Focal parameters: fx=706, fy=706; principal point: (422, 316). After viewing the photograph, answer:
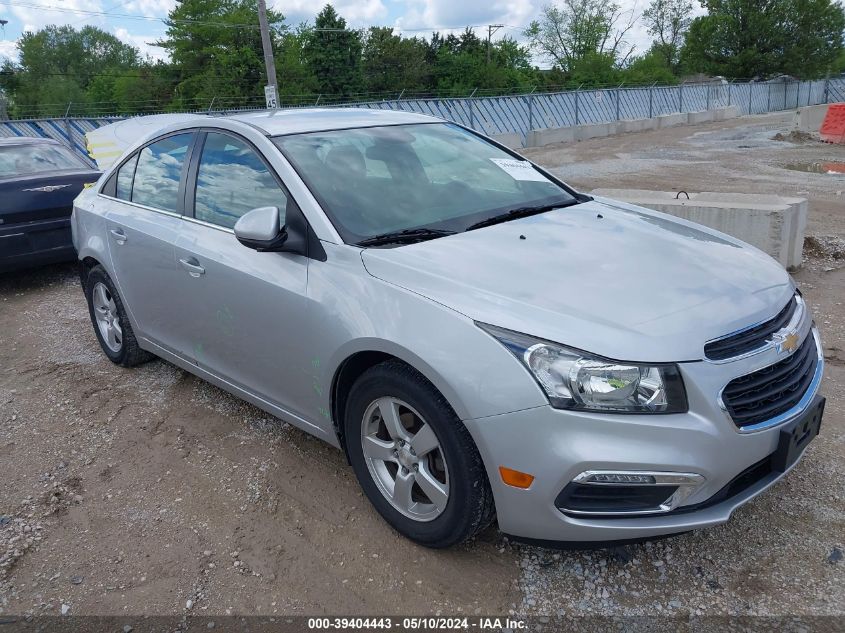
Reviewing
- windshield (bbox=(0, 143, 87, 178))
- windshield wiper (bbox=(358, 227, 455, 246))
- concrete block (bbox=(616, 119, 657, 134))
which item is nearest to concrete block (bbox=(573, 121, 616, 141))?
concrete block (bbox=(616, 119, 657, 134))

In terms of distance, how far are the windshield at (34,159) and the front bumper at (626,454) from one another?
6.81 meters

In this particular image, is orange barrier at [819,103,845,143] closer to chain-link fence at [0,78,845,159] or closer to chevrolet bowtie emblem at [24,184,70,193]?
chain-link fence at [0,78,845,159]

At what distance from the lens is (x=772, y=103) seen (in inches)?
2002

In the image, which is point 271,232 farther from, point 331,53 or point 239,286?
point 331,53

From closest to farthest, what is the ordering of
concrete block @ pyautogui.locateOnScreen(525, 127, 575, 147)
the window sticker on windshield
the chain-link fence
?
the window sticker on windshield, the chain-link fence, concrete block @ pyautogui.locateOnScreen(525, 127, 575, 147)

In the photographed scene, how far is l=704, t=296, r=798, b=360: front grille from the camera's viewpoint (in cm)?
235

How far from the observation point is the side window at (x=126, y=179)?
14.8 feet

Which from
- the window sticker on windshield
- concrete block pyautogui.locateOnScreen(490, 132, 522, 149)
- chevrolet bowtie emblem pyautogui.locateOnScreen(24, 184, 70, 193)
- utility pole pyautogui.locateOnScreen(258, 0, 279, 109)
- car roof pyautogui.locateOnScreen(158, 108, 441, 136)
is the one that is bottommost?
concrete block pyautogui.locateOnScreen(490, 132, 522, 149)

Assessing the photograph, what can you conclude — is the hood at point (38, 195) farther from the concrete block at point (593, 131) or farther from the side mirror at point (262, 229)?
the concrete block at point (593, 131)

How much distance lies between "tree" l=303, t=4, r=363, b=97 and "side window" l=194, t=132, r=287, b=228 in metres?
48.9

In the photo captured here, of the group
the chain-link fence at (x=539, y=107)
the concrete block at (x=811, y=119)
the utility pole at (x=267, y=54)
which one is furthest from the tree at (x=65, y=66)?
the concrete block at (x=811, y=119)

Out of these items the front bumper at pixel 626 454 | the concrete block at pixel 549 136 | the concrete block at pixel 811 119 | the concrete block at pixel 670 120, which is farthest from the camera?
the concrete block at pixel 670 120

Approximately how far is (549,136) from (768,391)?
2545 centimetres

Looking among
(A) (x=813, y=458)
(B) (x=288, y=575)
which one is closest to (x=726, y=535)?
(A) (x=813, y=458)
